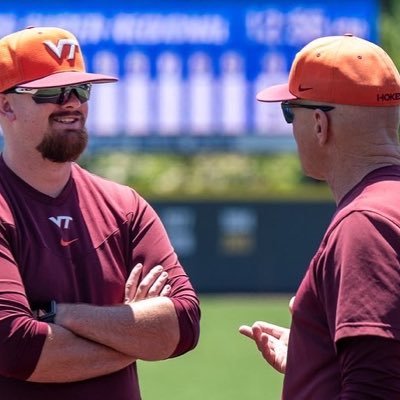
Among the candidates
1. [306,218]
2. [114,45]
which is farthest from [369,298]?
[114,45]

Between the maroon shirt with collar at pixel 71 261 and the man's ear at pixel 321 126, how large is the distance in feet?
3.08

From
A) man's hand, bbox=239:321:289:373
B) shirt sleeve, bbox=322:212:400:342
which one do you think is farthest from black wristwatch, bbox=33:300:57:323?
shirt sleeve, bbox=322:212:400:342

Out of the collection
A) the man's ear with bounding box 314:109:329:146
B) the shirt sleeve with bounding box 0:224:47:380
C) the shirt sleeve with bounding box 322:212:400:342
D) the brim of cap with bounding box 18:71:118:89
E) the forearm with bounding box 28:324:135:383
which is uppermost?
the brim of cap with bounding box 18:71:118:89

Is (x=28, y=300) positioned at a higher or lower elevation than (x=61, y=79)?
lower

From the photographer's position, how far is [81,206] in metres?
3.93

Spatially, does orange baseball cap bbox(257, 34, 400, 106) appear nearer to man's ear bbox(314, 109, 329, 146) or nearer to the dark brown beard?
man's ear bbox(314, 109, 329, 146)

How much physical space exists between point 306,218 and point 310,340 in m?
13.1

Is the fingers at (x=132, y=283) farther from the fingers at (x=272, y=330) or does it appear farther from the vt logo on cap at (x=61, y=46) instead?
the vt logo on cap at (x=61, y=46)

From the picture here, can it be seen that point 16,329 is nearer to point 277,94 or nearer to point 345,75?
point 277,94

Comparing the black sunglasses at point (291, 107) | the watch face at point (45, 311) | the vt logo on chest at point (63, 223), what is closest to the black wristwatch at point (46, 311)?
the watch face at point (45, 311)

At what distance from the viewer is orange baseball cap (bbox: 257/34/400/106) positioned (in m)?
3.12

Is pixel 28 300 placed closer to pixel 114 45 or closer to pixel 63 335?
pixel 63 335

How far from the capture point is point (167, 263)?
4.02m

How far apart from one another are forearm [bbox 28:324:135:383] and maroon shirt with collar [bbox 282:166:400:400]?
2.65ft
